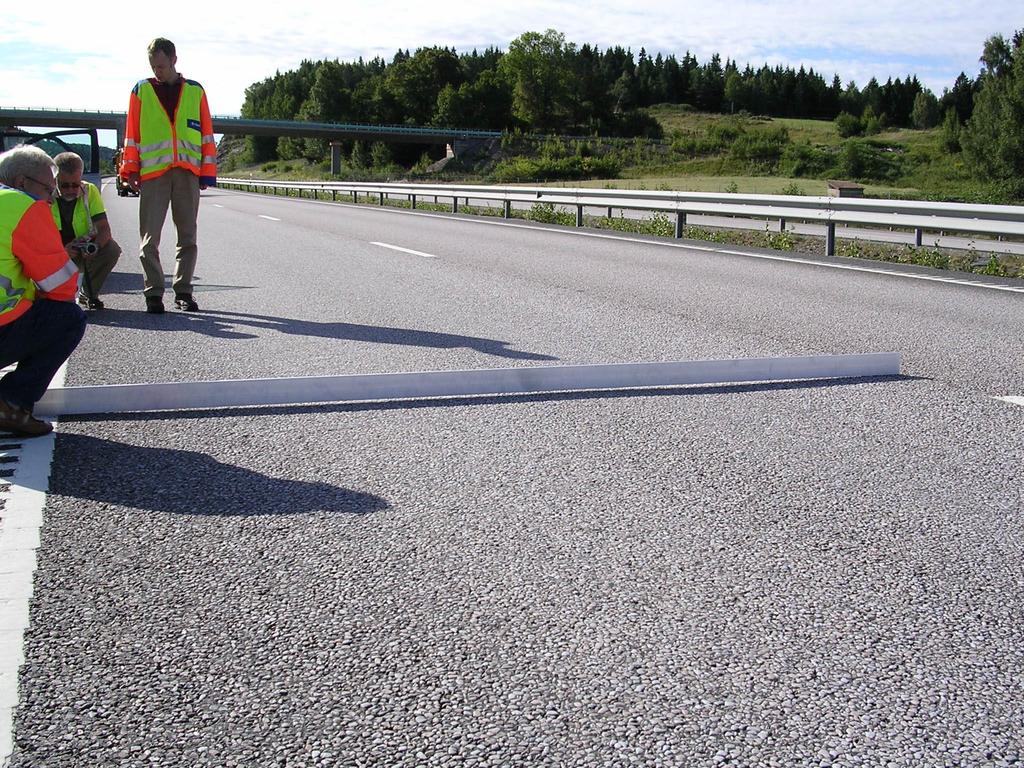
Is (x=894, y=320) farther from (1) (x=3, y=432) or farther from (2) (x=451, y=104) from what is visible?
(2) (x=451, y=104)

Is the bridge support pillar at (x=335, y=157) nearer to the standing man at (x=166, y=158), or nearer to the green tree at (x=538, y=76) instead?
the green tree at (x=538, y=76)

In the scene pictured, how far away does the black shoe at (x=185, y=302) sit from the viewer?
8297 millimetres

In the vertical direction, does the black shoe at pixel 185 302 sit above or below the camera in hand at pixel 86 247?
below

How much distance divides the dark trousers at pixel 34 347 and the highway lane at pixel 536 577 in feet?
1.04

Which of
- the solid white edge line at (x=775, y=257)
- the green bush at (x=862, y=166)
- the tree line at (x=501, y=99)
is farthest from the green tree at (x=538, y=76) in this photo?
the solid white edge line at (x=775, y=257)

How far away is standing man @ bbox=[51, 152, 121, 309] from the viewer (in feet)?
24.5

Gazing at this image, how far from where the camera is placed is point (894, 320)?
304 inches

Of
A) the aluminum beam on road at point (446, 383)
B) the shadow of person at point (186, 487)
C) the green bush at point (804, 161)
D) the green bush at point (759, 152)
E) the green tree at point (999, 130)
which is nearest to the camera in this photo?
the shadow of person at point (186, 487)

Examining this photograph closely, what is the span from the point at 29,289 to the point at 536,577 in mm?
2815

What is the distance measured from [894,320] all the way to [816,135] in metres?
121

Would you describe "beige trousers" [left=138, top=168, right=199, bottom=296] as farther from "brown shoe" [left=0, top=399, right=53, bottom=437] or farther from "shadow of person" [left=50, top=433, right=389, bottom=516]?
"shadow of person" [left=50, top=433, right=389, bottom=516]

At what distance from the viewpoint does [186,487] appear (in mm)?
3756

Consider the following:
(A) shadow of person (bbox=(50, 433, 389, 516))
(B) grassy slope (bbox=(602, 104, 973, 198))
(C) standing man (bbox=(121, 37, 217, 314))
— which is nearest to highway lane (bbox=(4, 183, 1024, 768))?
(A) shadow of person (bbox=(50, 433, 389, 516))

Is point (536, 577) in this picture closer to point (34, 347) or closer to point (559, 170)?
point (34, 347)
